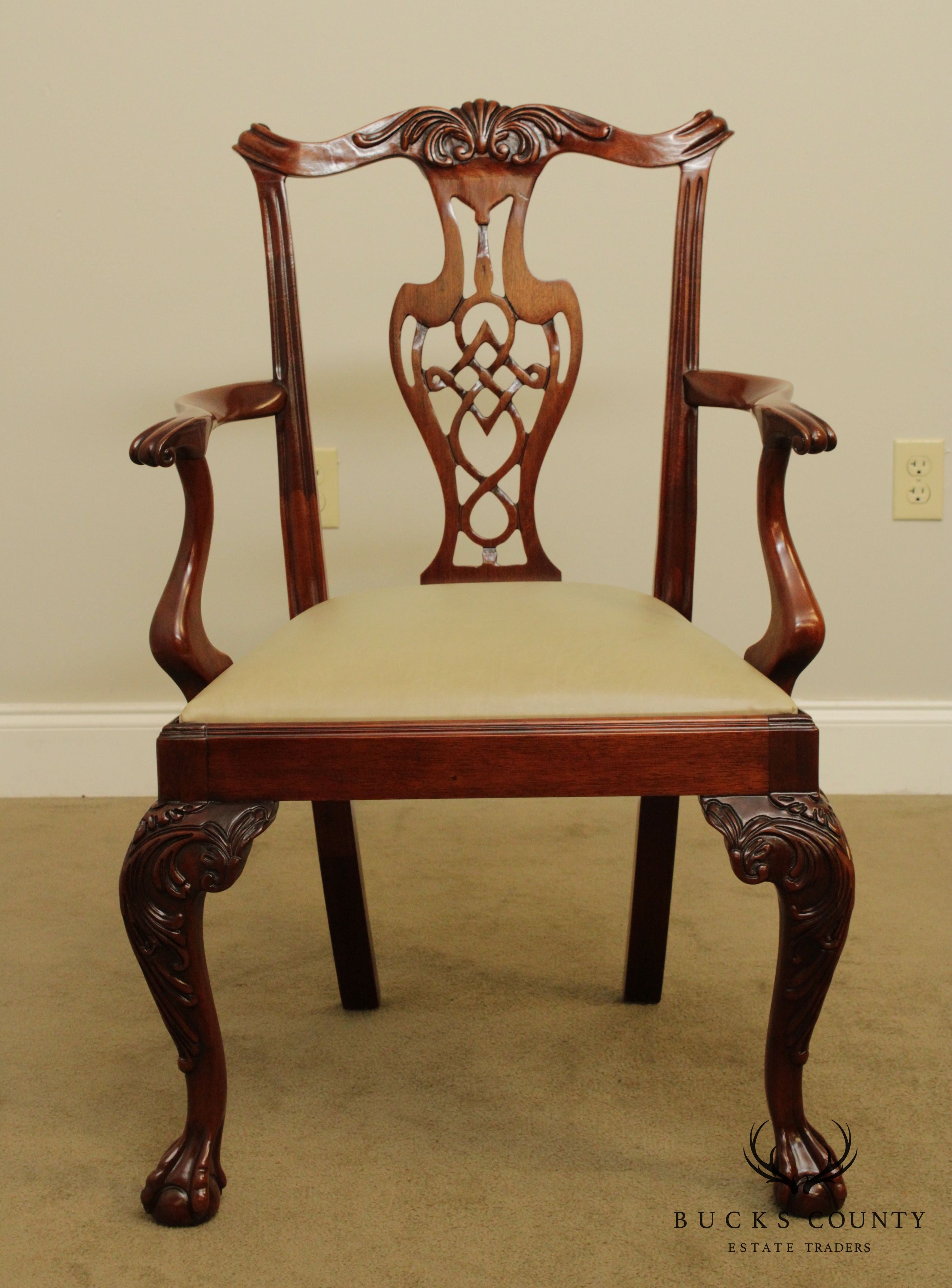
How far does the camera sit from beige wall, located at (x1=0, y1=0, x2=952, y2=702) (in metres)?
1.71

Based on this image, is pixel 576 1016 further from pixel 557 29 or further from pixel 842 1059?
pixel 557 29

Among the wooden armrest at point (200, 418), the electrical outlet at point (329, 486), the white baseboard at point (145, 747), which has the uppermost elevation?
the wooden armrest at point (200, 418)

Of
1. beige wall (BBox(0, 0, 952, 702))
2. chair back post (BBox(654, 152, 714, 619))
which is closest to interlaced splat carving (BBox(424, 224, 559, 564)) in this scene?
chair back post (BBox(654, 152, 714, 619))

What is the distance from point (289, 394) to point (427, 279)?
0.71 meters

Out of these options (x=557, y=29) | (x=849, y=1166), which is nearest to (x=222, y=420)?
(x=849, y=1166)

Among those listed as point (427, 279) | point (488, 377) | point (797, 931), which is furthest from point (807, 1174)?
point (427, 279)

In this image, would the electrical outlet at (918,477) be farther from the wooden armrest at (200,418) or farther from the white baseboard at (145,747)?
the wooden armrest at (200,418)

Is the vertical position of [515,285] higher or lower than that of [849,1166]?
higher

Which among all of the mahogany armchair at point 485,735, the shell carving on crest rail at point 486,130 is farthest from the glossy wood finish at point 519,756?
the shell carving on crest rail at point 486,130

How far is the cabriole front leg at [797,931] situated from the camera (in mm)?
789

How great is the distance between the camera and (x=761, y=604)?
1.84 metres

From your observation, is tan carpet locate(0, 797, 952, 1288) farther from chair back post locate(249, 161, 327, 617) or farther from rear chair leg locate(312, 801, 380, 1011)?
chair back post locate(249, 161, 327, 617)

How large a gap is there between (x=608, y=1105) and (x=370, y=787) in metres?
0.42

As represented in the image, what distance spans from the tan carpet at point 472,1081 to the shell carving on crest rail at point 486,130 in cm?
89
